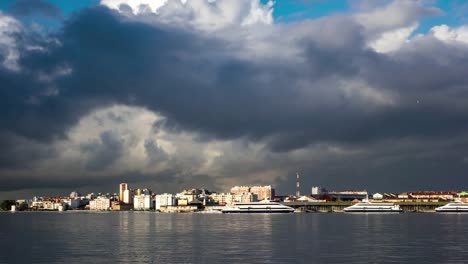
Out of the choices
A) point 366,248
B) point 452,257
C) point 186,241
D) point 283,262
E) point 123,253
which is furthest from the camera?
point 186,241

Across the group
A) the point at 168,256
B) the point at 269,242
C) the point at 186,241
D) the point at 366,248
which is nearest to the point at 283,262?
the point at 168,256

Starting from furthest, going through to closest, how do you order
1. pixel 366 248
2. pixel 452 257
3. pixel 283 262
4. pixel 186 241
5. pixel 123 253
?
1. pixel 186 241
2. pixel 366 248
3. pixel 123 253
4. pixel 452 257
5. pixel 283 262

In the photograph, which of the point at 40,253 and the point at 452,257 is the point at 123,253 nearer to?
the point at 40,253

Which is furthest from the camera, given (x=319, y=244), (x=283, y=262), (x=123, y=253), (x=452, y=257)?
(x=319, y=244)

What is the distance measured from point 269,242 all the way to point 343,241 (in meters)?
8.25

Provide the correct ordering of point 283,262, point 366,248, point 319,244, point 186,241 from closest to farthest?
point 283,262 < point 366,248 < point 319,244 < point 186,241

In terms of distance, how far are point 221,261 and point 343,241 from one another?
2257 centimetres

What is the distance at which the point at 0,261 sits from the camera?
157ft

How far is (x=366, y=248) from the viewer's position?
55.2 meters

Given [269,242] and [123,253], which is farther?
[269,242]

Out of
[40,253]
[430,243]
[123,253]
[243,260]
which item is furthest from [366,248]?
[40,253]

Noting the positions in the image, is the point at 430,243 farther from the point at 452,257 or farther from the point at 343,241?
the point at 452,257

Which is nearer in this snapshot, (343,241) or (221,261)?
(221,261)

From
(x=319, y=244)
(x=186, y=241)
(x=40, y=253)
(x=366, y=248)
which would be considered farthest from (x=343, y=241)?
(x=40, y=253)
